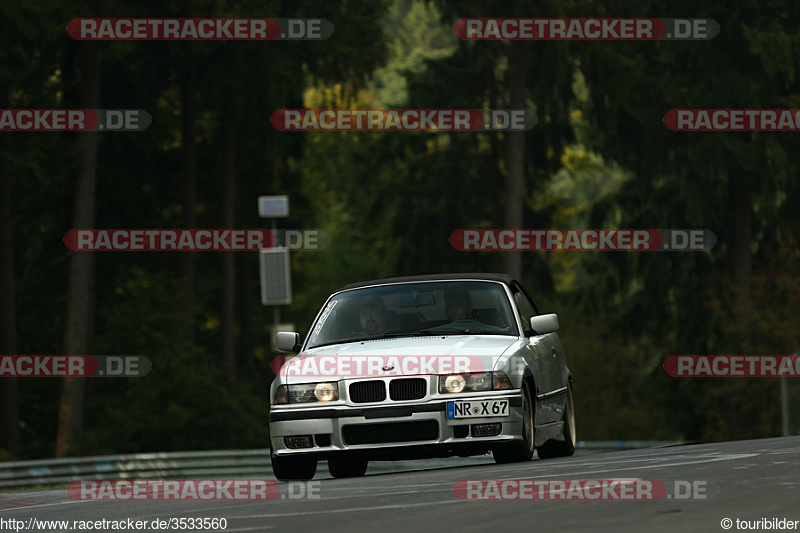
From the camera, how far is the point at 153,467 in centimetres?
2820

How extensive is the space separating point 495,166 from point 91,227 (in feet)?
64.1

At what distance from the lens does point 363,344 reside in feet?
43.9

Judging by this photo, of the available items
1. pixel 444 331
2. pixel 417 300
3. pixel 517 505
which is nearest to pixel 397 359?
pixel 444 331

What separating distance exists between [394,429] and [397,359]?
1.80ft

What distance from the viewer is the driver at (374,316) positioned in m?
13.9

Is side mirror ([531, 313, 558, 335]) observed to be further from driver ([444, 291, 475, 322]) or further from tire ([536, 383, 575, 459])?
tire ([536, 383, 575, 459])

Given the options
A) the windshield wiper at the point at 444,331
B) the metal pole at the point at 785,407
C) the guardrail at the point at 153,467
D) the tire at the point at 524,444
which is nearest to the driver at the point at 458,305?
the windshield wiper at the point at 444,331

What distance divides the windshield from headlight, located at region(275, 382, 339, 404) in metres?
A: 0.93

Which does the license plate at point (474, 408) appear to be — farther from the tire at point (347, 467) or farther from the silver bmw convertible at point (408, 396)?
the tire at point (347, 467)

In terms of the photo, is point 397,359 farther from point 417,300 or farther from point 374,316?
point 417,300

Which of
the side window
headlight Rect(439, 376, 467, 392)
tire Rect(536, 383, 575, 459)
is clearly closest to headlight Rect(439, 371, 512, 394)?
headlight Rect(439, 376, 467, 392)

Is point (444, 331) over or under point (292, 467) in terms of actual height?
over

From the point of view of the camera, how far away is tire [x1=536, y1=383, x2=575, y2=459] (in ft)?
49.5

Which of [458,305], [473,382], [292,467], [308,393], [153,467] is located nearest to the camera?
[473,382]
